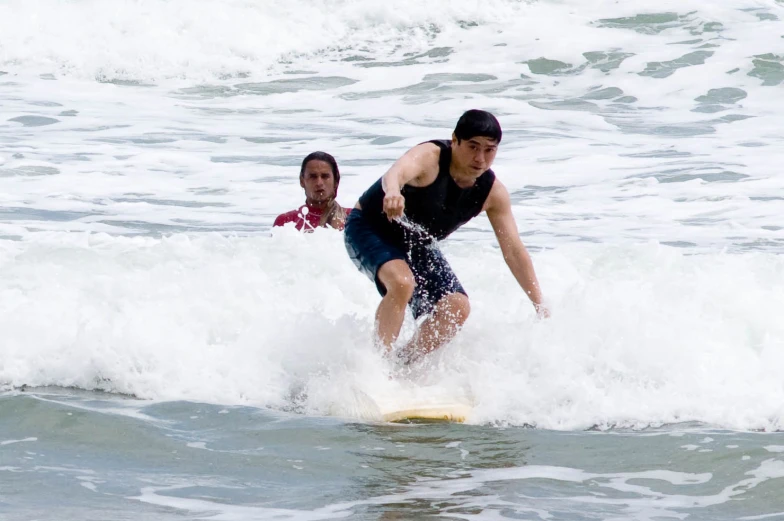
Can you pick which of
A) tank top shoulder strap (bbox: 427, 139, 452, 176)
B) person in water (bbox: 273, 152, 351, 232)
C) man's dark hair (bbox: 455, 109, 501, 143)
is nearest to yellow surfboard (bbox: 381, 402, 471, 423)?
tank top shoulder strap (bbox: 427, 139, 452, 176)

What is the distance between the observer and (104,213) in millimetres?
10359

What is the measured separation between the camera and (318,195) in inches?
309

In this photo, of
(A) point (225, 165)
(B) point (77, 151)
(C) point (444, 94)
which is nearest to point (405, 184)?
(A) point (225, 165)

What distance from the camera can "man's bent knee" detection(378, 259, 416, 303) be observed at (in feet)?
16.8

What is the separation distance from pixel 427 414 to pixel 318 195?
299 centimetres

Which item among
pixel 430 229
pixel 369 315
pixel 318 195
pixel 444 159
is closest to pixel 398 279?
pixel 430 229

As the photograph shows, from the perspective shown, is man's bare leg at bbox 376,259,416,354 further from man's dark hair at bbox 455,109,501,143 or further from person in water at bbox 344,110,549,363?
man's dark hair at bbox 455,109,501,143

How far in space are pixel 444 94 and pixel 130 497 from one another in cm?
1387

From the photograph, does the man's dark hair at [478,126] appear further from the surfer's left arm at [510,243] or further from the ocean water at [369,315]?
the ocean water at [369,315]

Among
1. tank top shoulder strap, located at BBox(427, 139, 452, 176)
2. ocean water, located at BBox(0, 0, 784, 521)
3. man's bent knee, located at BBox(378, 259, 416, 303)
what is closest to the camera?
ocean water, located at BBox(0, 0, 784, 521)

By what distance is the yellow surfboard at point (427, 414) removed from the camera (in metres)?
5.18

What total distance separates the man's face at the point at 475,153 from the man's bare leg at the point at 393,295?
561mm

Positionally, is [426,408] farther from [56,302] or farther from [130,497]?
[56,302]

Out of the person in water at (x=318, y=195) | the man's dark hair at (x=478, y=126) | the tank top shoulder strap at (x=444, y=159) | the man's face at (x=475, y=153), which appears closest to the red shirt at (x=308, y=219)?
the person in water at (x=318, y=195)
